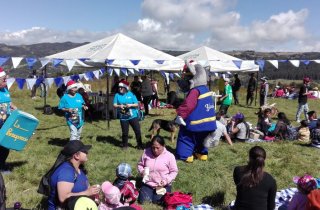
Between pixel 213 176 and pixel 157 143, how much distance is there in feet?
5.71

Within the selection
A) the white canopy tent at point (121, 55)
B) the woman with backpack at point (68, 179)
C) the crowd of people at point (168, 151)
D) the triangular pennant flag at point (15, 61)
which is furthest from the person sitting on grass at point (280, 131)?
the triangular pennant flag at point (15, 61)

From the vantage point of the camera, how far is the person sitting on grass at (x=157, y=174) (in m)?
5.61

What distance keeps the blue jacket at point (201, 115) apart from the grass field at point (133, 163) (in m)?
0.80

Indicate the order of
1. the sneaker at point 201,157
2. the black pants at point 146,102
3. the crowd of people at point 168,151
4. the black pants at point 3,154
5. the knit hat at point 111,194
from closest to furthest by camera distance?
1. the crowd of people at point 168,151
2. the knit hat at point 111,194
3. the black pants at point 3,154
4. the sneaker at point 201,157
5. the black pants at point 146,102

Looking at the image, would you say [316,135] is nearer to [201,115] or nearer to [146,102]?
[201,115]

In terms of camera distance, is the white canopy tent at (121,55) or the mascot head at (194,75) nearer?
the mascot head at (194,75)

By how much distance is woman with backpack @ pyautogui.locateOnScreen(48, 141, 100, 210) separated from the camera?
3.93 meters

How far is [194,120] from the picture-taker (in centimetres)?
711

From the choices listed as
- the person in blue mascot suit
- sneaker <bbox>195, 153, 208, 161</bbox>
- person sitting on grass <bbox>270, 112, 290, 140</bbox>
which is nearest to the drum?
the person in blue mascot suit

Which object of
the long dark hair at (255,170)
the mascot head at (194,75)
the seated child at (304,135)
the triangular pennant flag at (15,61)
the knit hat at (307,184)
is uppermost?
the triangular pennant flag at (15,61)

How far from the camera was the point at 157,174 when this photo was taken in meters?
5.69

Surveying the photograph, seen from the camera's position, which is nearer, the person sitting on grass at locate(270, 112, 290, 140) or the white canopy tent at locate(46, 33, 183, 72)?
the person sitting on grass at locate(270, 112, 290, 140)

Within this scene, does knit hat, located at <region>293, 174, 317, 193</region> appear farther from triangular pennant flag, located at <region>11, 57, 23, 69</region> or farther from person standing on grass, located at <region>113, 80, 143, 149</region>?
triangular pennant flag, located at <region>11, 57, 23, 69</region>

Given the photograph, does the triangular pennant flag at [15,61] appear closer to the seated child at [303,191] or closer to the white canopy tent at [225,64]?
the white canopy tent at [225,64]
